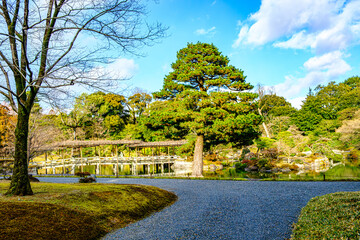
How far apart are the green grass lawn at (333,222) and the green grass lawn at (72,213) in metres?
3.17

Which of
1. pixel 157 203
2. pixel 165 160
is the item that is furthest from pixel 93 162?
pixel 157 203

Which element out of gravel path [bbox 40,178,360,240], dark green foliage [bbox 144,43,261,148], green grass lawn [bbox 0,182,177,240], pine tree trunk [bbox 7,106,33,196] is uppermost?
dark green foliage [bbox 144,43,261,148]

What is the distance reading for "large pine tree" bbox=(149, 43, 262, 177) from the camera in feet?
34.7

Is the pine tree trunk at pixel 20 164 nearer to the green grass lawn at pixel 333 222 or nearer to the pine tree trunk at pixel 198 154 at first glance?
the green grass lawn at pixel 333 222

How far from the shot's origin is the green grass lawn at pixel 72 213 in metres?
3.40

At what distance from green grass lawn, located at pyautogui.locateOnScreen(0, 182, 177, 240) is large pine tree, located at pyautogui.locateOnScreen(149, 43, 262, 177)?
545 centimetres

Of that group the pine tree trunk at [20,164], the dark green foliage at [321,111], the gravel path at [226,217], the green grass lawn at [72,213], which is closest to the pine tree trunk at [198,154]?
the gravel path at [226,217]

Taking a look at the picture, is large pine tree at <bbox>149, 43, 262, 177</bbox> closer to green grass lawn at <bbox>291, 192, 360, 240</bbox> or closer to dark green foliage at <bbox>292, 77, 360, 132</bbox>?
green grass lawn at <bbox>291, 192, 360, 240</bbox>

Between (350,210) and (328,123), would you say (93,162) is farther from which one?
(328,123)

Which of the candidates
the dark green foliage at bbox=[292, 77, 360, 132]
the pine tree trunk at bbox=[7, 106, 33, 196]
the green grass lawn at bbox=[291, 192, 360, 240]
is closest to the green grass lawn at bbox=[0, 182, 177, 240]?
the pine tree trunk at bbox=[7, 106, 33, 196]

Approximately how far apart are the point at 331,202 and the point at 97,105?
29423 mm

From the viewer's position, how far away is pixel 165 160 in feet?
75.0

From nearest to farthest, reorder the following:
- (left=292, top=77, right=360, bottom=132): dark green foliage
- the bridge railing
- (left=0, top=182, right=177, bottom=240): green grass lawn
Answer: (left=0, top=182, right=177, bottom=240): green grass lawn
the bridge railing
(left=292, top=77, right=360, bottom=132): dark green foliage

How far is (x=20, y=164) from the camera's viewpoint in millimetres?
4984
